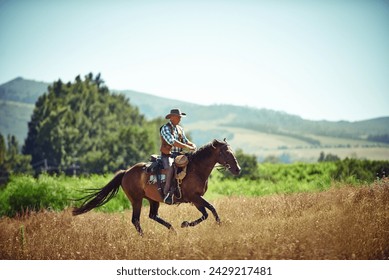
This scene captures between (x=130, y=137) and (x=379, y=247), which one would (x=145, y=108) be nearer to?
(x=130, y=137)

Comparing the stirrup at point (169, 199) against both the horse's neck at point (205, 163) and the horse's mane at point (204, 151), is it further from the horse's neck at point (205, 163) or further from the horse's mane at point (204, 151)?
the horse's mane at point (204, 151)

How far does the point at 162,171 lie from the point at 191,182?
63 cm

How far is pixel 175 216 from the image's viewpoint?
980 cm

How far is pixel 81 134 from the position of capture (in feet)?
144

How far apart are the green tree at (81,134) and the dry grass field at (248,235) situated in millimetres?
26368

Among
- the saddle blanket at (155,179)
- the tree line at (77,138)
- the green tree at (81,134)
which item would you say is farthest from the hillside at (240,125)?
the saddle blanket at (155,179)

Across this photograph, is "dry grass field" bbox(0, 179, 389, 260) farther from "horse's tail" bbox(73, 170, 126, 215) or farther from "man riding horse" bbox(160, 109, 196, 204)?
"man riding horse" bbox(160, 109, 196, 204)

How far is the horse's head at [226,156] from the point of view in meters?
7.88

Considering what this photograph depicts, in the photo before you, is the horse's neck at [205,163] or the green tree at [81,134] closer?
the horse's neck at [205,163]

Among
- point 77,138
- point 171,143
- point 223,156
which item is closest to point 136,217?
point 171,143

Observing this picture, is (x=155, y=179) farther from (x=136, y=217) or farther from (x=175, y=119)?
(x=175, y=119)

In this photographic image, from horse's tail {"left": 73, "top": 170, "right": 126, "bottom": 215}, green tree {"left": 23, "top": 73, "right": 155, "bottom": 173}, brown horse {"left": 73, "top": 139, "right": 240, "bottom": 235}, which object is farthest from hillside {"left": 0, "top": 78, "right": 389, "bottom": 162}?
brown horse {"left": 73, "top": 139, "right": 240, "bottom": 235}

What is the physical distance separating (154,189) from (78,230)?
71.3 inches
